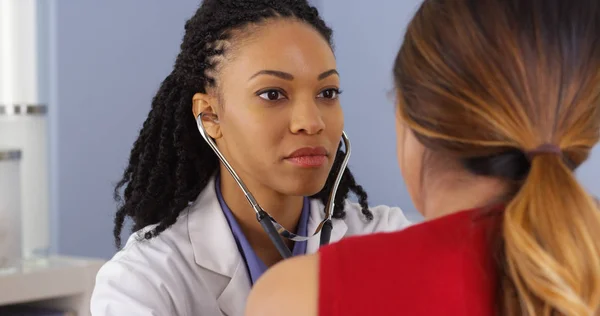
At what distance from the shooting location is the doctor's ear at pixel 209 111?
126cm

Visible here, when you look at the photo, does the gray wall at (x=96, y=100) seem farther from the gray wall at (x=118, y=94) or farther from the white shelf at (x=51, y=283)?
the white shelf at (x=51, y=283)

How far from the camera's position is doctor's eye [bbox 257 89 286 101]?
1.19 metres

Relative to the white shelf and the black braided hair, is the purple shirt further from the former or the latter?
the white shelf

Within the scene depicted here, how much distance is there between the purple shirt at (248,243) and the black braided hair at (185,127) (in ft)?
0.18

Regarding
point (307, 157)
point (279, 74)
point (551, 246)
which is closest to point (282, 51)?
point (279, 74)

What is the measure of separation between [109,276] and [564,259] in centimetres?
73

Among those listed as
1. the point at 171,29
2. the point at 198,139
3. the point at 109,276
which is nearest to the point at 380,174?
the point at 171,29

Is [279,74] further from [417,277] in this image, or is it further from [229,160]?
[417,277]

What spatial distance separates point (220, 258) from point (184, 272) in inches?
2.2

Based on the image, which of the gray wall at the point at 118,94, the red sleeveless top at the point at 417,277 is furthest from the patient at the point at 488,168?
the gray wall at the point at 118,94

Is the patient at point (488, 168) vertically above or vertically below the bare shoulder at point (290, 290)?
above

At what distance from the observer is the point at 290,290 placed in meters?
0.68

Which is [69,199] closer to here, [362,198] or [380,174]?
[380,174]

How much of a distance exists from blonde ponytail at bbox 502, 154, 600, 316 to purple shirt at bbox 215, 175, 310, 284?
0.63 meters
